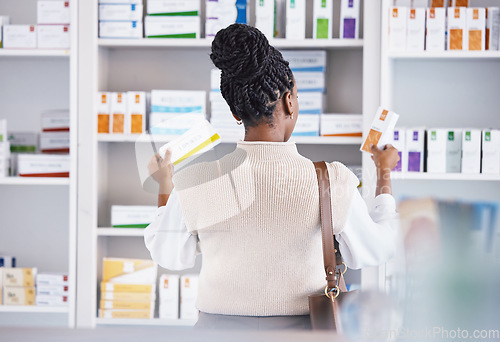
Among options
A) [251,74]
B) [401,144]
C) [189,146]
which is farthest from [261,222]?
[401,144]

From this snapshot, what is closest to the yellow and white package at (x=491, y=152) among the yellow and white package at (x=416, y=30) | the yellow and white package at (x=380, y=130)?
the yellow and white package at (x=416, y=30)

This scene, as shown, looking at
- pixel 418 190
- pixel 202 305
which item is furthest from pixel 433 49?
pixel 202 305

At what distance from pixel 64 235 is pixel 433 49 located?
2.07 m

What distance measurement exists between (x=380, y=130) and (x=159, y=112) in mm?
1072

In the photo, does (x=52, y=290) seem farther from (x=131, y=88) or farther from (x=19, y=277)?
(x=131, y=88)

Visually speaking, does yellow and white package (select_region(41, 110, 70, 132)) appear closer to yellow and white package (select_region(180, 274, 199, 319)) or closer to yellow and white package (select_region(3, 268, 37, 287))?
yellow and white package (select_region(3, 268, 37, 287))

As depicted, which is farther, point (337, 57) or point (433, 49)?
point (337, 57)

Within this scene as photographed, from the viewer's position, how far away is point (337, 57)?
107 inches

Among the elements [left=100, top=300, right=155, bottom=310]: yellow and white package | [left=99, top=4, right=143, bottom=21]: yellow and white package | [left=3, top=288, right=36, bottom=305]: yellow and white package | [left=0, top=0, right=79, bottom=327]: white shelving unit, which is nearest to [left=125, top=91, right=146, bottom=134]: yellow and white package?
[left=99, top=4, right=143, bottom=21]: yellow and white package

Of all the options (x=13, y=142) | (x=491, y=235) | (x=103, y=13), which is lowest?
(x=491, y=235)

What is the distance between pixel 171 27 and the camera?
2492 mm

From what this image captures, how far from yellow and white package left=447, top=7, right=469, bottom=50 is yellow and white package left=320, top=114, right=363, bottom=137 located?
51cm

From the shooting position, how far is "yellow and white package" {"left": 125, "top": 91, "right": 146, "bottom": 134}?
Answer: 2.48m

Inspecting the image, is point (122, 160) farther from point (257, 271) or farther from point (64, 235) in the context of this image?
point (257, 271)
